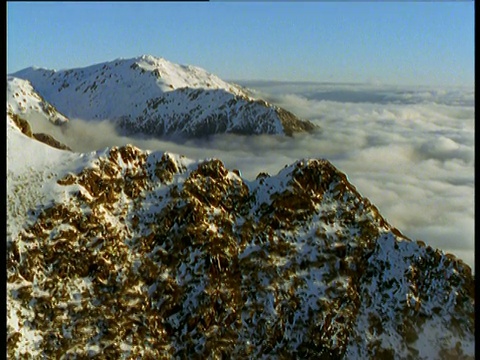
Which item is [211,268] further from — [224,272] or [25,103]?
[25,103]

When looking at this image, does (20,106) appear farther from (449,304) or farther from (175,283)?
(449,304)

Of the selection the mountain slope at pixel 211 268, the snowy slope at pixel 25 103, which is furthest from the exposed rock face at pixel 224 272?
the snowy slope at pixel 25 103

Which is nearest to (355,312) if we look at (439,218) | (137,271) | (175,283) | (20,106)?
(175,283)

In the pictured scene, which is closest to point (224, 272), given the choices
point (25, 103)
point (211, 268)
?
point (211, 268)

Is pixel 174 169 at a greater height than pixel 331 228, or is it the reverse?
pixel 174 169

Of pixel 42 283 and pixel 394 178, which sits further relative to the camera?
pixel 394 178

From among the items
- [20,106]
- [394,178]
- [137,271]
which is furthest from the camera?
[394,178]

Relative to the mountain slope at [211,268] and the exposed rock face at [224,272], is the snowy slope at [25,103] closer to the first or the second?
the mountain slope at [211,268]
